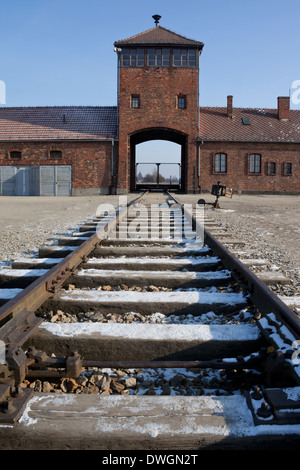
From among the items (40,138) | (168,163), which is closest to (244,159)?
(168,163)

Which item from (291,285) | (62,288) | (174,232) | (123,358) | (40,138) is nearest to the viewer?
(123,358)

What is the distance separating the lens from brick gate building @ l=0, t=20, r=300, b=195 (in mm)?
25297

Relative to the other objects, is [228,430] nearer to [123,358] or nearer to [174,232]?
[123,358]

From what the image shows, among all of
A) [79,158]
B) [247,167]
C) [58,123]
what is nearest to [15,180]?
[79,158]

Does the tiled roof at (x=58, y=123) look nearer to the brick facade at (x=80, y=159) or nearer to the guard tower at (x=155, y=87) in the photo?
the brick facade at (x=80, y=159)

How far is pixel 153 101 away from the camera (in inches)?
995

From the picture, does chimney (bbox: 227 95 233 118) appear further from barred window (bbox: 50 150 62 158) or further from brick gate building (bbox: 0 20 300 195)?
barred window (bbox: 50 150 62 158)

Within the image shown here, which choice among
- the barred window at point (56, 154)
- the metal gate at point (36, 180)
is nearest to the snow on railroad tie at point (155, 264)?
the metal gate at point (36, 180)

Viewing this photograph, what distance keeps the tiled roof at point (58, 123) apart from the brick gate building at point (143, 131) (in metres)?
0.07

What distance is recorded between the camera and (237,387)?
1685mm

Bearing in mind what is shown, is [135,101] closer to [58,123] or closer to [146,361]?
[58,123]

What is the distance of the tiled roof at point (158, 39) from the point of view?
81.4 ft

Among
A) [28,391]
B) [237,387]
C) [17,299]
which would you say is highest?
[17,299]

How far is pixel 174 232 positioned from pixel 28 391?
4.39 metres
